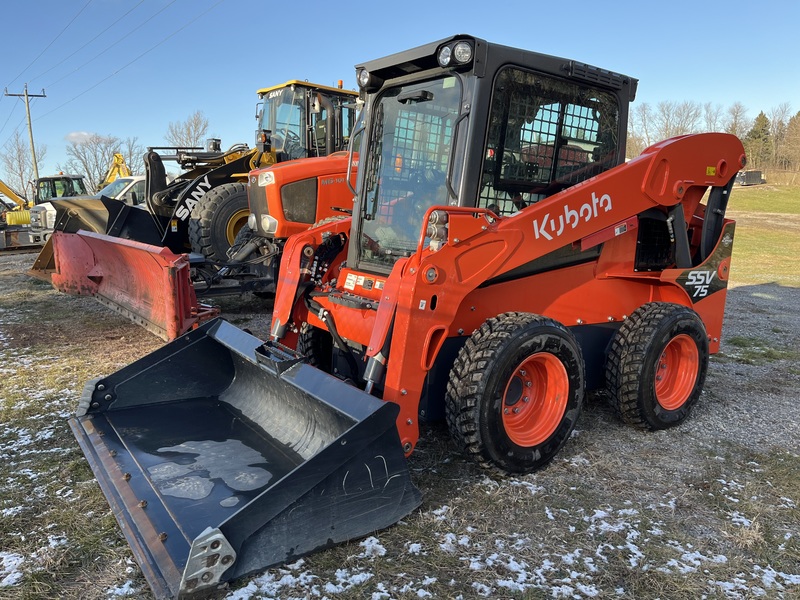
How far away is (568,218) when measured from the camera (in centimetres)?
362

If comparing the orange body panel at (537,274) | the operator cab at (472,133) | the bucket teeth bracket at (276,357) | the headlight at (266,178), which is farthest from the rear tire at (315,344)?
the headlight at (266,178)

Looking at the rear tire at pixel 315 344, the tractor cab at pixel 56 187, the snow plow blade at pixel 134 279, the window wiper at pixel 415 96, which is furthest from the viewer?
the tractor cab at pixel 56 187

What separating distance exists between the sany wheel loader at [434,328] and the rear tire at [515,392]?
0.04ft

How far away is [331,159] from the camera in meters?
7.29

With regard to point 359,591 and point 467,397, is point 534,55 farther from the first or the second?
point 359,591

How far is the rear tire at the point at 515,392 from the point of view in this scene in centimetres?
318

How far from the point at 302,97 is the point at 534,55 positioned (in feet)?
19.7

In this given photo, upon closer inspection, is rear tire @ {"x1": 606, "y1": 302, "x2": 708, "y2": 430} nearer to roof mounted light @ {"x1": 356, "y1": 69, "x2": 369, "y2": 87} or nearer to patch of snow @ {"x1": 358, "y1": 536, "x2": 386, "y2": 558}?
patch of snow @ {"x1": 358, "y1": 536, "x2": 386, "y2": 558}

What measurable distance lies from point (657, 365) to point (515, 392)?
1.20m

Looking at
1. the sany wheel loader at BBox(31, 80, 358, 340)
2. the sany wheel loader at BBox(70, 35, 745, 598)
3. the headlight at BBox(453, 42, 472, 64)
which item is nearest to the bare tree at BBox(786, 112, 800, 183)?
the sany wheel loader at BBox(31, 80, 358, 340)

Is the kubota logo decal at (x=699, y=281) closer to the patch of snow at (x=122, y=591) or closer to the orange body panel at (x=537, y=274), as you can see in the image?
the orange body panel at (x=537, y=274)

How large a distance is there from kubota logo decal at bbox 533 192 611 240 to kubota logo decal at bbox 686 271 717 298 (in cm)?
120

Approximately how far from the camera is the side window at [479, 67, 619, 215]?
3.60 meters

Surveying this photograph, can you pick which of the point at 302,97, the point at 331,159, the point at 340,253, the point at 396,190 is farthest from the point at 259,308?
the point at 396,190
